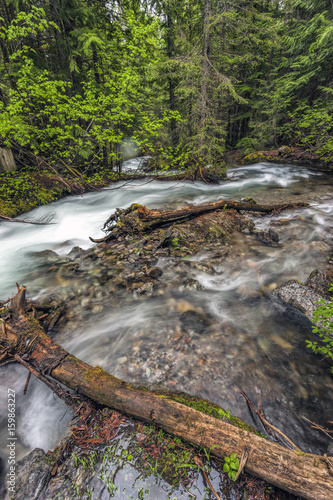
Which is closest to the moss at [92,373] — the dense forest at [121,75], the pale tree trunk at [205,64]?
the dense forest at [121,75]

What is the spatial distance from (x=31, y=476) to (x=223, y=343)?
93.0 inches

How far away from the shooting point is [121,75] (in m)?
7.60

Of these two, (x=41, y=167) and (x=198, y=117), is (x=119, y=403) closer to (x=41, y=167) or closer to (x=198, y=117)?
(x=41, y=167)

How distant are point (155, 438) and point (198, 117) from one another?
12153mm

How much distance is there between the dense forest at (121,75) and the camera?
286 inches

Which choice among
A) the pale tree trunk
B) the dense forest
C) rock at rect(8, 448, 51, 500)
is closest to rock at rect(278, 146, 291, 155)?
the dense forest

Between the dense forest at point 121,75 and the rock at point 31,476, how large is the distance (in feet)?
24.7

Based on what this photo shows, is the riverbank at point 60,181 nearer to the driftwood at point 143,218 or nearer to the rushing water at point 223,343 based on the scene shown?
the rushing water at point 223,343

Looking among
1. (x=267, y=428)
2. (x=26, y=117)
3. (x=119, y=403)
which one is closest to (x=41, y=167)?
(x=26, y=117)

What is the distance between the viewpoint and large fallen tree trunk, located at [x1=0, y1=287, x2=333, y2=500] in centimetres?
138

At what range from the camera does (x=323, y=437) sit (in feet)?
6.73

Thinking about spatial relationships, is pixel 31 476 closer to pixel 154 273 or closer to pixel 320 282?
pixel 154 273

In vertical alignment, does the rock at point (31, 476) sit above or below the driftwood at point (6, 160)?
below

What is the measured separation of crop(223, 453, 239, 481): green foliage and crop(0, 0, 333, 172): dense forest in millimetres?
8299
